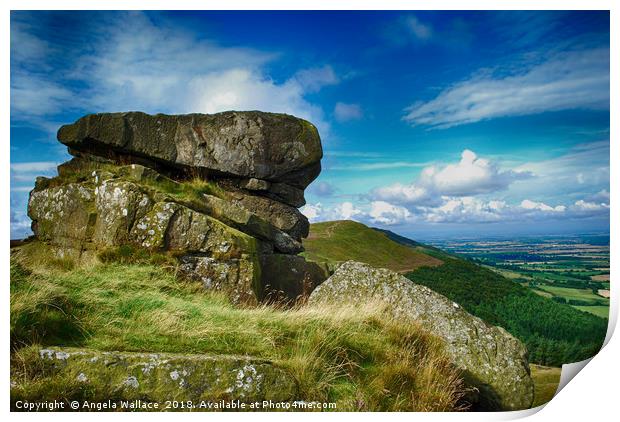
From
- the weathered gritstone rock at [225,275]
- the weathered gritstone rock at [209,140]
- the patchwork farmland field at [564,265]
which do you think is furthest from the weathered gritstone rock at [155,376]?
the weathered gritstone rock at [209,140]

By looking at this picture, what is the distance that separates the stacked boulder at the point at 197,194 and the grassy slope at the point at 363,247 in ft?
45.0

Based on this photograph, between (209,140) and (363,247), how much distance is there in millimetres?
20604

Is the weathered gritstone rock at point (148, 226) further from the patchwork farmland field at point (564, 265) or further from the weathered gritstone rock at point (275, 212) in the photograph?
the patchwork farmland field at point (564, 265)

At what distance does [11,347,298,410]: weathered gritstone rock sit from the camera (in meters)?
6.47

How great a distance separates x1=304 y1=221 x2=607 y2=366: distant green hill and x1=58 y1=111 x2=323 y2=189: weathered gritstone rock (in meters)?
5.53

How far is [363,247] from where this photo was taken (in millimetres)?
33438

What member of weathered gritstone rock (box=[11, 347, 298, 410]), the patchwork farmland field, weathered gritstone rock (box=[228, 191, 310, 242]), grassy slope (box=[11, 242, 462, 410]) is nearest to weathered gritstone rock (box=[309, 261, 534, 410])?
grassy slope (box=[11, 242, 462, 410])

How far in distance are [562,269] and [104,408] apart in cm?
1067

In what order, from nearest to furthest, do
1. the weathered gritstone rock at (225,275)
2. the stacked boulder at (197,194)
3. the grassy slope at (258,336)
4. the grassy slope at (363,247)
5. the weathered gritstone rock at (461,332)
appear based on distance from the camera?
the grassy slope at (258,336) → the weathered gritstone rock at (461,332) → the weathered gritstone rock at (225,275) → the stacked boulder at (197,194) → the grassy slope at (363,247)

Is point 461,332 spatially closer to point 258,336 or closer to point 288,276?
point 258,336

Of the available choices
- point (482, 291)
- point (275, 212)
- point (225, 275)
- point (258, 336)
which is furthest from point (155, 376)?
point (482, 291)

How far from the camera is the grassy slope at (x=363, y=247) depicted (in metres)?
30.2

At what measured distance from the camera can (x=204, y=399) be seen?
A: 667 cm
